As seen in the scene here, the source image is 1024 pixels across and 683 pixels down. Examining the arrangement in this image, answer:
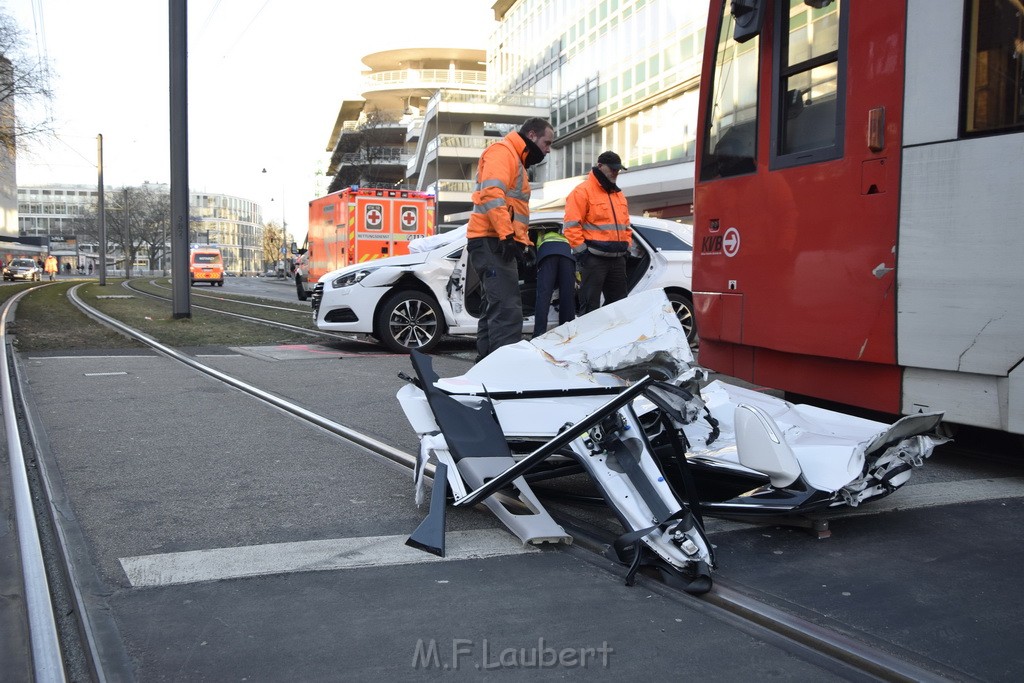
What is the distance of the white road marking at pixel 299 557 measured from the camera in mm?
2855

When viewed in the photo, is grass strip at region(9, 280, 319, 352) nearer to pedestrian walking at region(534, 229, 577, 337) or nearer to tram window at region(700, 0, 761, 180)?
pedestrian walking at region(534, 229, 577, 337)

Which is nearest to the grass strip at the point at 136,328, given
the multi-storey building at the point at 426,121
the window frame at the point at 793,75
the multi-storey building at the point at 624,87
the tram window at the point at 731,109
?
the tram window at the point at 731,109

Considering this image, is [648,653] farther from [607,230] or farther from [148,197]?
[148,197]

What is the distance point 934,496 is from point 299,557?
2836mm

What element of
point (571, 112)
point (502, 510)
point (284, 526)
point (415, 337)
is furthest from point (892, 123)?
point (571, 112)

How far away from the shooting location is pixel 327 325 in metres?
10.2

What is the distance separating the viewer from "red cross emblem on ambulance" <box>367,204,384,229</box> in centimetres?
1936

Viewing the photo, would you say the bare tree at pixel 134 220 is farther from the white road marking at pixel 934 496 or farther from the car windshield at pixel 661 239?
the white road marking at pixel 934 496

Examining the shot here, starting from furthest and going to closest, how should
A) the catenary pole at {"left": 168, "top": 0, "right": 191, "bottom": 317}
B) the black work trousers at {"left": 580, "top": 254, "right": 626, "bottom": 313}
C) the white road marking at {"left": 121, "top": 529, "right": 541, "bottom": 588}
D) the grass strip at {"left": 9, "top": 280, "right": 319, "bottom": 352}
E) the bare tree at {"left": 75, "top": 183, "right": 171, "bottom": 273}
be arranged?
the bare tree at {"left": 75, "top": 183, "right": 171, "bottom": 273}, the catenary pole at {"left": 168, "top": 0, "right": 191, "bottom": 317}, the grass strip at {"left": 9, "top": 280, "right": 319, "bottom": 352}, the black work trousers at {"left": 580, "top": 254, "right": 626, "bottom": 313}, the white road marking at {"left": 121, "top": 529, "right": 541, "bottom": 588}

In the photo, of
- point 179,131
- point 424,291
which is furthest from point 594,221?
point 179,131

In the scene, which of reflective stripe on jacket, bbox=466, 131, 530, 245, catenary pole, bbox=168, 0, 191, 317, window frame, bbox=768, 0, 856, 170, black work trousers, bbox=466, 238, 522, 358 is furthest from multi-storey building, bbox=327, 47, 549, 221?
window frame, bbox=768, 0, 856, 170

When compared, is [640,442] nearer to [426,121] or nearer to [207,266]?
[207,266]

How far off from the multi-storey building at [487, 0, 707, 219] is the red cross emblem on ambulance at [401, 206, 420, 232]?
11.0 meters

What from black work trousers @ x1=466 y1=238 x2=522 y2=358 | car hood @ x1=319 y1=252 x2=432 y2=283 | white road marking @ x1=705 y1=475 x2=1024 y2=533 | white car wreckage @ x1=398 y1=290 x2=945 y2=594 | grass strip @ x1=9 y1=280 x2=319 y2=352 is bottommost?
white road marking @ x1=705 y1=475 x2=1024 y2=533
